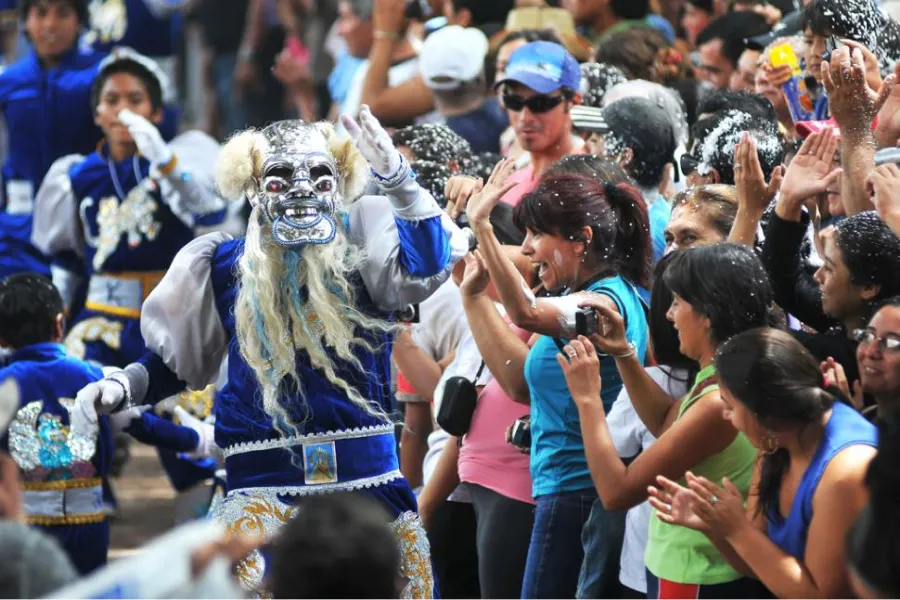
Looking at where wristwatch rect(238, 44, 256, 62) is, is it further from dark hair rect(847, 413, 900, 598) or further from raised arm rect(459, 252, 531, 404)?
dark hair rect(847, 413, 900, 598)

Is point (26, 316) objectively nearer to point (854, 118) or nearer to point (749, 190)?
point (749, 190)

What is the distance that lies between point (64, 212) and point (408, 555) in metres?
3.71

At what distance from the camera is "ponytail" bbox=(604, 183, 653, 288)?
4496mm

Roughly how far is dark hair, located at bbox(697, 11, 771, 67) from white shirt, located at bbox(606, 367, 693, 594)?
2.88 m

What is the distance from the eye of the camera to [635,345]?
4320 millimetres

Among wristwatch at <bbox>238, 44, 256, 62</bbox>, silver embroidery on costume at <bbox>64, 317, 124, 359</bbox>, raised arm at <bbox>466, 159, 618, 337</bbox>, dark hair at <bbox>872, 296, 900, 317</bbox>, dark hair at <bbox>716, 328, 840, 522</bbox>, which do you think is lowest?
wristwatch at <bbox>238, 44, 256, 62</bbox>

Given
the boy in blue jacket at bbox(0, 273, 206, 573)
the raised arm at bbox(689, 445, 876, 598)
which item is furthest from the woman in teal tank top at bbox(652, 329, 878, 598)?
the boy in blue jacket at bbox(0, 273, 206, 573)

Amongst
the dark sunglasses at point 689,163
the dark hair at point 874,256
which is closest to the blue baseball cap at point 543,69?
the dark sunglasses at point 689,163

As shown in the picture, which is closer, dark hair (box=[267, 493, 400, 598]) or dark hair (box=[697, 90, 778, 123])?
dark hair (box=[267, 493, 400, 598])

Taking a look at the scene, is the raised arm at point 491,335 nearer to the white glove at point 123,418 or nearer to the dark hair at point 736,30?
the white glove at point 123,418

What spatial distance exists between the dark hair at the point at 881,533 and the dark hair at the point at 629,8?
18.5ft

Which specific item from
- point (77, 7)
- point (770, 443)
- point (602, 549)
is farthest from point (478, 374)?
point (77, 7)

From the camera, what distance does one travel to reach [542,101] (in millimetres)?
5750

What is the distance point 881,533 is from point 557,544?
198 cm
